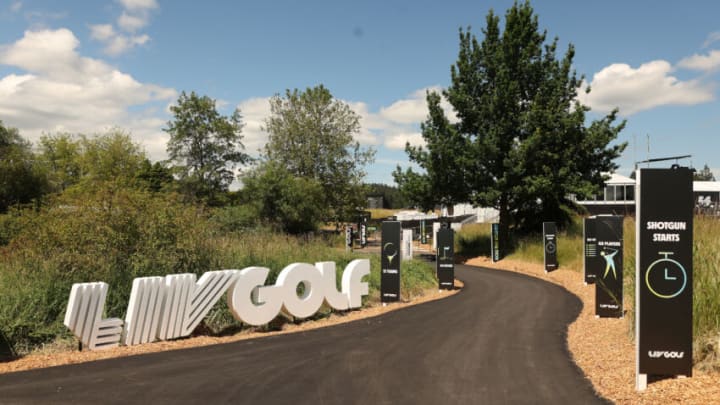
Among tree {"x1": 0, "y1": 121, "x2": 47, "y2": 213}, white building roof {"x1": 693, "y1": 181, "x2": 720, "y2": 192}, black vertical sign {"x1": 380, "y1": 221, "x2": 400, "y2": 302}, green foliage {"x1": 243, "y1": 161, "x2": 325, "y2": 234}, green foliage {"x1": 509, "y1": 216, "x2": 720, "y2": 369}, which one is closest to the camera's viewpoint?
green foliage {"x1": 509, "y1": 216, "x2": 720, "y2": 369}

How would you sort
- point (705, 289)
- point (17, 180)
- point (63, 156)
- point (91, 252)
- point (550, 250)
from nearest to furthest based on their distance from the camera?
point (705, 289) → point (91, 252) → point (550, 250) → point (17, 180) → point (63, 156)

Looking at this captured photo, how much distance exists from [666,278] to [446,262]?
12.0 metres

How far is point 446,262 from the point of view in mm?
18672

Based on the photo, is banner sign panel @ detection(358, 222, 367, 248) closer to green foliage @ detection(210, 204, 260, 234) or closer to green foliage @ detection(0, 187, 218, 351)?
green foliage @ detection(210, 204, 260, 234)

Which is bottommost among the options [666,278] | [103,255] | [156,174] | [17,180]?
[103,255]

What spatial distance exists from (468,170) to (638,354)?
23.5 meters

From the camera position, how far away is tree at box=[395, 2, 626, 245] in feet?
92.9

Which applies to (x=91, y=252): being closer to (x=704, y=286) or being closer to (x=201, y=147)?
(x=704, y=286)

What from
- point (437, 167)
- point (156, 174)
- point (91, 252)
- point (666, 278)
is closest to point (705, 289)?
point (666, 278)

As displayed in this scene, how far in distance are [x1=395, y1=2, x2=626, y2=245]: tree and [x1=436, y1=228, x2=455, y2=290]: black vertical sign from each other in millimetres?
10552

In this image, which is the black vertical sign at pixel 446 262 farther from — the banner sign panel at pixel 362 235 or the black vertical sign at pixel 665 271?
the banner sign panel at pixel 362 235

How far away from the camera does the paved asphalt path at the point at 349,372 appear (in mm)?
6699

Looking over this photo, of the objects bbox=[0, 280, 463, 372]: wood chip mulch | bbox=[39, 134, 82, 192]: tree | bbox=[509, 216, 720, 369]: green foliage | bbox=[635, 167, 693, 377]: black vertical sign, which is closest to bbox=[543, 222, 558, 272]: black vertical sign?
bbox=[509, 216, 720, 369]: green foliage

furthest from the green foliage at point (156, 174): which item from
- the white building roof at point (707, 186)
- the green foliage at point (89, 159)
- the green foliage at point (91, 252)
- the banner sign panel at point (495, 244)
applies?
the white building roof at point (707, 186)
